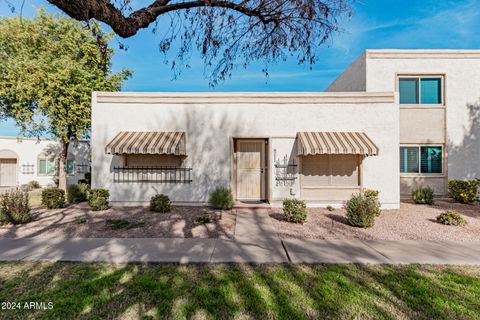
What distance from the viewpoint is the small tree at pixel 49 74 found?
44.2 ft

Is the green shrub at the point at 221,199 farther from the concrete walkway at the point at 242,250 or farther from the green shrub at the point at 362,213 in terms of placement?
the green shrub at the point at 362,213

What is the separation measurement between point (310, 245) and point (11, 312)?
5.42m

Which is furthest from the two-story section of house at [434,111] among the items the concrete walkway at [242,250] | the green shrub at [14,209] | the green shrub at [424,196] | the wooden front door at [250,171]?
the green shrub at [14,209]

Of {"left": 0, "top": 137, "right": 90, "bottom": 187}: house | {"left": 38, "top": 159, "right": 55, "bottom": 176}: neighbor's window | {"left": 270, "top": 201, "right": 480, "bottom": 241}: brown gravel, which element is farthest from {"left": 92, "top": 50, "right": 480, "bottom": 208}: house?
{"left": 38, "top": 159, "right": 55, "bottom": 176}: neighbor's window

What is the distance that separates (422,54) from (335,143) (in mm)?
7989

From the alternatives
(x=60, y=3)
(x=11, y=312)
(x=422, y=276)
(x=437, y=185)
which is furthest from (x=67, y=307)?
(x=437, y=185)

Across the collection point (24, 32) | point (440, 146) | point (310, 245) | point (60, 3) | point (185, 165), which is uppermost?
point (24, 32)

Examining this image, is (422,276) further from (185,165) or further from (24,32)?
(24,32)

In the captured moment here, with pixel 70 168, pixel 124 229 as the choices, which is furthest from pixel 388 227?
pixel 70 168

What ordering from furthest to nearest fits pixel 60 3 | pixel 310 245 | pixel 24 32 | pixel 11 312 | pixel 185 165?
pixel 24 32
pixel 185 165
pixel 310 245
pixel 60 3
pixel 11 312

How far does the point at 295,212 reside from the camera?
25.6 feet

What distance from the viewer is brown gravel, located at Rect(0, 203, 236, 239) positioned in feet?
→ 21.6

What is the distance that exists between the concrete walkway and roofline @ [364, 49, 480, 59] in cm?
988

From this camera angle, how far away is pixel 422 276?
13.8 ft
